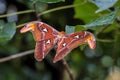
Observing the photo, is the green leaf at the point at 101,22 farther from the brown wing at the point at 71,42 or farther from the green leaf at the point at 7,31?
the green leaf at the point at 7,31

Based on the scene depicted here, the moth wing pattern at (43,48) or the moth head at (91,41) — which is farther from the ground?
the moth head at (91,41)

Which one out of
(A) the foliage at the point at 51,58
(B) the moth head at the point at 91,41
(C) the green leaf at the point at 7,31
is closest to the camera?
(B) the moth head at the point at 91,41

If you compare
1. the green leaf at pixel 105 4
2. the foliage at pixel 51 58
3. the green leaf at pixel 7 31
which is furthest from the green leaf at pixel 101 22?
the foliage at pixel 51 58

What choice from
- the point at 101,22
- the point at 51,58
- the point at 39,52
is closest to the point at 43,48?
the point at 39,52

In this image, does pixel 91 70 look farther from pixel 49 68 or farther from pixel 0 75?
pixel 0 75

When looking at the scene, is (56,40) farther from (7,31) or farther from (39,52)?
(7,31)

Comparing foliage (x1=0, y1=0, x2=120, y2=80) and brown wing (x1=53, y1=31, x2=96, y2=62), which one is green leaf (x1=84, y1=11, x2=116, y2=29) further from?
foliage (x1=0, y1=0, x2=120, y2=80)

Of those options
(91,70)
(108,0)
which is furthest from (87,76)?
(108,0)
